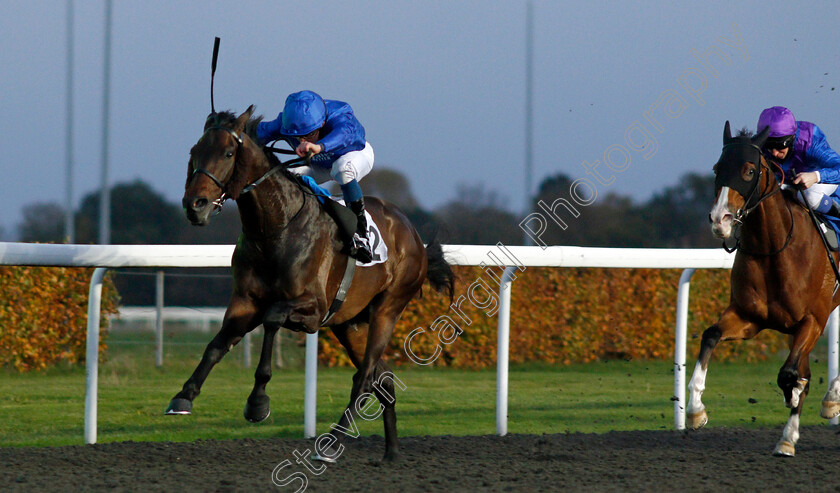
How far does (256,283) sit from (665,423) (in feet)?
11.5

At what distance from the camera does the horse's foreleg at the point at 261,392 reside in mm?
3512

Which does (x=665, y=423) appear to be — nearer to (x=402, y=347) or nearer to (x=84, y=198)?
(x=402, y=347)

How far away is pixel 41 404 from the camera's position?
21.0 ft

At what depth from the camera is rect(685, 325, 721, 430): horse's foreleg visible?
13.9 feet

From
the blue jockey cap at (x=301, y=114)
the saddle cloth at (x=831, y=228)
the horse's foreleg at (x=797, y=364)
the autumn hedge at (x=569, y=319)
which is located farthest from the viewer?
the autumn hedge at (x=569, y=319)

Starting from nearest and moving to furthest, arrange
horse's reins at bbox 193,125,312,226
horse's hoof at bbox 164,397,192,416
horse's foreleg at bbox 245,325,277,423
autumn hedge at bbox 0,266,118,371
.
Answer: horse's hoof at bbox 164,397,192,416 < horse's reins at bbox 193,125,312,226 < horse's foreleg at bbox 245,325,277,423 < autumn hedge at bbox 0,266,118,371

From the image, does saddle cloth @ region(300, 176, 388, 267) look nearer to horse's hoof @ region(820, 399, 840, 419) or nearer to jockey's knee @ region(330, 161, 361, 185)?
jockey's knee @ region(330, 161, 361, 185)

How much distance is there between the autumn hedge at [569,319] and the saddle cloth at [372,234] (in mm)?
4048

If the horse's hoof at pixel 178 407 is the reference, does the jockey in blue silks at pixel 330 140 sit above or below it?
above

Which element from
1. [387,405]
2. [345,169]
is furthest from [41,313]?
[345,169]

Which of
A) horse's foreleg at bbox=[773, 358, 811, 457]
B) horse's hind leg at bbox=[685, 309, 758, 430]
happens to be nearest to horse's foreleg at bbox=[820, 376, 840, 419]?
horse's foreleg at bbox=[773, 358, 811, 457]

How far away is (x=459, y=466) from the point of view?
4.09 m

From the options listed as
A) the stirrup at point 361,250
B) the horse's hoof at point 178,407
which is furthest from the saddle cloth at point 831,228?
the horse's hoof at point 178,407

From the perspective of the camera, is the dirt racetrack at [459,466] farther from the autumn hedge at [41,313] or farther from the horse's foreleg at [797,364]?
the autumn hedge at [41,313]
